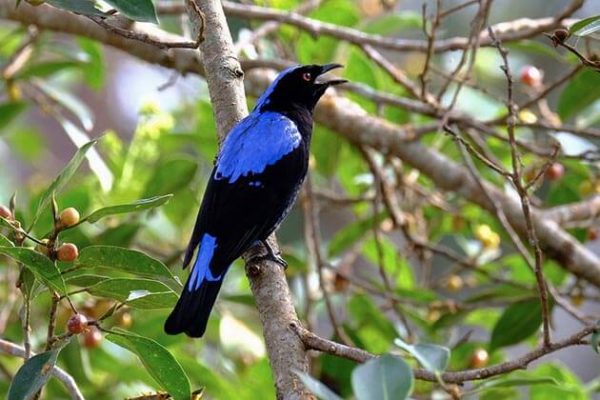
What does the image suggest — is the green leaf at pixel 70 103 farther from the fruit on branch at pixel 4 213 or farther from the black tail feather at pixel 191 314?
the fruit on branch at pixel 4 213

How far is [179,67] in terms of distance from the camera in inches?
156

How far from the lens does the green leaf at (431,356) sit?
1975mm

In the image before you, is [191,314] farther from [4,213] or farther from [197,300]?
[4,213]

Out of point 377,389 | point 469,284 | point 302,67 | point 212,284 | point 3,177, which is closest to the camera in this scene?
point 377,389

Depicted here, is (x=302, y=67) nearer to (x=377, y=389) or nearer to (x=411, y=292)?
(x=411, y=292)

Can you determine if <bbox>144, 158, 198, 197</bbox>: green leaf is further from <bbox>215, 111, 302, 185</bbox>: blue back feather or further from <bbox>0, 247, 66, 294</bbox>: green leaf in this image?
<bbox>0, 247, 66, 294</bbox>: green leaf

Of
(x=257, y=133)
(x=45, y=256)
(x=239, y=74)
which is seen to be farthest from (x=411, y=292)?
(x=45, y=256)

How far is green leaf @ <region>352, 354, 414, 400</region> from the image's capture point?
1.82 m

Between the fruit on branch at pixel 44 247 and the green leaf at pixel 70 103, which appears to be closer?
the fruit on branch at pixel 44 247

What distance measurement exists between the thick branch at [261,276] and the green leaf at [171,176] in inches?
41.6

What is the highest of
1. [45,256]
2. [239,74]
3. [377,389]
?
[239,74]

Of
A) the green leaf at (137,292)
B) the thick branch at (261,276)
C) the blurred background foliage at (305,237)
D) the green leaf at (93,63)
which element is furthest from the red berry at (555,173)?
the green leaf at (137,292)

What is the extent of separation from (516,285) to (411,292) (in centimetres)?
40

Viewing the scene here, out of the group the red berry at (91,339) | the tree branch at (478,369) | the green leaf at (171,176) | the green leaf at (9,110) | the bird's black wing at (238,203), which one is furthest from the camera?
the green leaf at (9,110)
